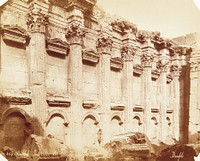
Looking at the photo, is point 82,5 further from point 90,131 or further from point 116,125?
point 116,125

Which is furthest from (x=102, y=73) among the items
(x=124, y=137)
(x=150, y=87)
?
(x=150, y=87)

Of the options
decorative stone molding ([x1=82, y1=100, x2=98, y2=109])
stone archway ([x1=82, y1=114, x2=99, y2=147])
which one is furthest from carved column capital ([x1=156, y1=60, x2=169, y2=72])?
stone archway ([x1=82, y1=114, x2=99, y2=147])

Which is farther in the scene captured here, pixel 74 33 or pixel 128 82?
pixel 128 82

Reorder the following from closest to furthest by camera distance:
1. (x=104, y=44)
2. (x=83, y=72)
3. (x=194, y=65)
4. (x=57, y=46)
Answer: (x=57, y=46) < (x=83, y=72) < (x=104, y=44) < (x=194, y=65)

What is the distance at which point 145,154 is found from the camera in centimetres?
673

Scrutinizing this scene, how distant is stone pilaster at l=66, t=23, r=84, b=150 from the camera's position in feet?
24.5

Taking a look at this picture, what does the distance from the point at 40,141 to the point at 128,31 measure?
236 inches

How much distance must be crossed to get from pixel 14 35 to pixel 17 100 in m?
1.76

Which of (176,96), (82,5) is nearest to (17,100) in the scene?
(82,5)

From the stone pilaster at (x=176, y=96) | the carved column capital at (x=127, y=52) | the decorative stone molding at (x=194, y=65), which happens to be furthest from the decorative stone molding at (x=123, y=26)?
the stone pilaster at (x=176, y=96)

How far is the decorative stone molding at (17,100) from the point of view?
5771 mm

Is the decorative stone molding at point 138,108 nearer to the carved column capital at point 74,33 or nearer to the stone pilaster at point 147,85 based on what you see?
the stone pilaster at point 147,85

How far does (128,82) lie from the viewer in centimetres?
973

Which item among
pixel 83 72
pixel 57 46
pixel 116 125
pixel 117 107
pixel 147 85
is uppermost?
pixel 57 46
